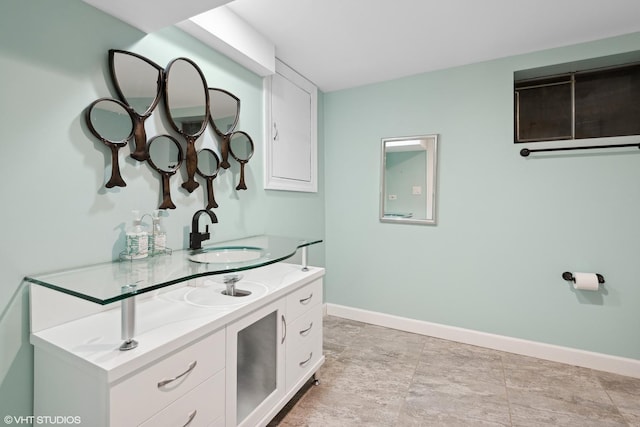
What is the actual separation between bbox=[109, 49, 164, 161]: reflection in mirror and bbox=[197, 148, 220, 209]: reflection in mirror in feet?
1.17

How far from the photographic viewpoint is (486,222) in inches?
98.9

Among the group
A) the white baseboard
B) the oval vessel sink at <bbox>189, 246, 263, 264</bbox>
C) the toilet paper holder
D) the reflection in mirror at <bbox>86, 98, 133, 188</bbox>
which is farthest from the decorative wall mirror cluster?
the toilet paper holder

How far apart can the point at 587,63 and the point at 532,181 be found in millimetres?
912

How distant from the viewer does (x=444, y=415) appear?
1.71 m

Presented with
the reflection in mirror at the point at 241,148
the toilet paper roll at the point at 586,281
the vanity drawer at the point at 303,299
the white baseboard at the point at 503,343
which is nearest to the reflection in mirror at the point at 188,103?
the reflection in mirror at the point at 241,148

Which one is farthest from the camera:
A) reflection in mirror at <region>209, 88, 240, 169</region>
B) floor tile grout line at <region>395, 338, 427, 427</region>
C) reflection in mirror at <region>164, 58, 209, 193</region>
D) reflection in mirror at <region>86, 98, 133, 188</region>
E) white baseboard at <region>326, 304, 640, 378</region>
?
white baseboard at <region>326, 304, 640, 378</region>

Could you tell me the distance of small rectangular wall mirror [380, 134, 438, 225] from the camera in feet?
8.87

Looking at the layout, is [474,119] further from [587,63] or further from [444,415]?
[444,415]

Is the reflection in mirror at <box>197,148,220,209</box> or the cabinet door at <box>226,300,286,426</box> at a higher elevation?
the reflection in mirror at <box>197,148,220,209</box>

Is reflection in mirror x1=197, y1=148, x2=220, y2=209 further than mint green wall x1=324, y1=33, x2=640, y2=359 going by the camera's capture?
No

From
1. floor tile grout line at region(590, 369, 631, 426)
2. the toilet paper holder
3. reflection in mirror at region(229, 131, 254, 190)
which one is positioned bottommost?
floor tile grout line at region(590, 369, 631, 426)

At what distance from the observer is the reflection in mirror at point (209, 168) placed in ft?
5.90
